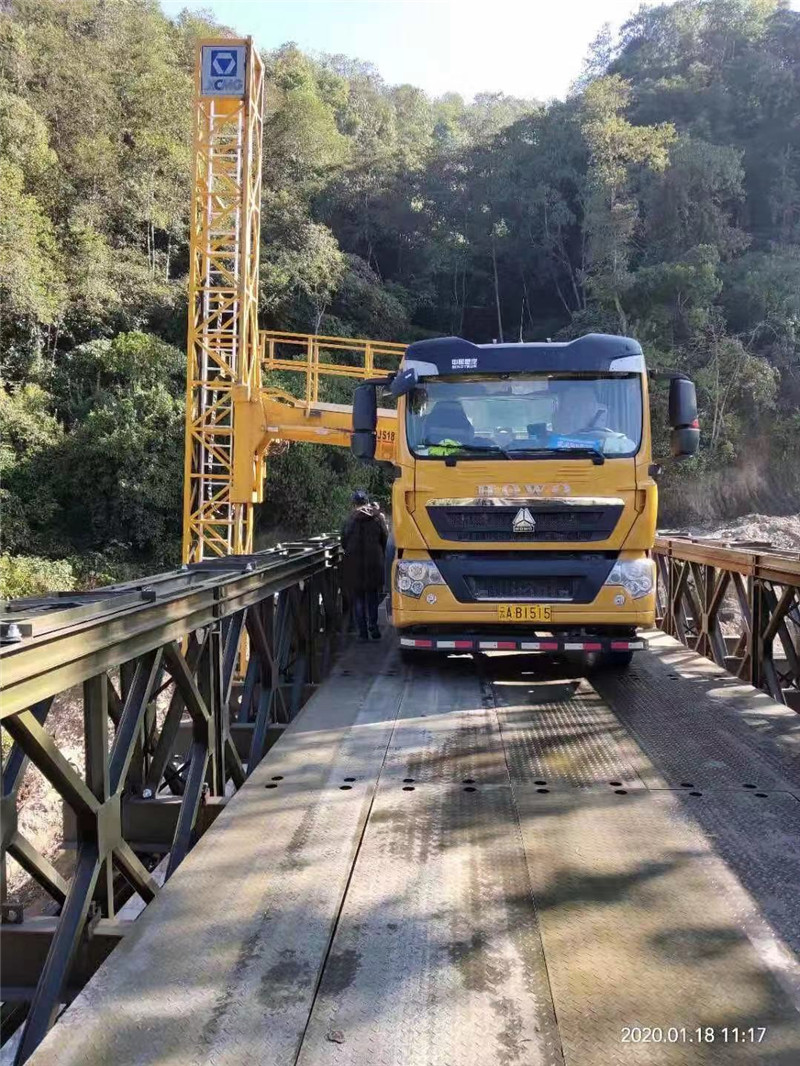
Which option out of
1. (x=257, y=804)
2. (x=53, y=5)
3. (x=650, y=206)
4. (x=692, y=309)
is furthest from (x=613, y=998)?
(x=53, y=5)

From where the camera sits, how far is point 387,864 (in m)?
3.01

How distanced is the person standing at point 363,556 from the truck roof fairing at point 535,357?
6.87 feet

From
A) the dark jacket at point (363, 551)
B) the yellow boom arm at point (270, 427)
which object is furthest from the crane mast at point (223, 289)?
the dark jacket at point (363, 551)

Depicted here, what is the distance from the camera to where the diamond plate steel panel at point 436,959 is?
2006 mm

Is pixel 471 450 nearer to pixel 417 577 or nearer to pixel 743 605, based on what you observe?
pixel 417 577

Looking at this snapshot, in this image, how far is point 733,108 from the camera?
35656 millimetres

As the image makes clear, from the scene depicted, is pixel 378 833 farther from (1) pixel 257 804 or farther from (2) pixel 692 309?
(2) pixel 692 309

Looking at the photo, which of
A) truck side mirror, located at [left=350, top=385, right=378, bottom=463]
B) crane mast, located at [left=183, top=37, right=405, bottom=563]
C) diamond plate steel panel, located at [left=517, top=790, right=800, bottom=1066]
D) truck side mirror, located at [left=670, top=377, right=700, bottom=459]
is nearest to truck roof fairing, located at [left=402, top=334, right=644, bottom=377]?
truck side mirror, located at [left=670, top=377, right=700, bottom=459]

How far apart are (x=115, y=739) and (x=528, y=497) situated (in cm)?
364

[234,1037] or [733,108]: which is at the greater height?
[733,108]

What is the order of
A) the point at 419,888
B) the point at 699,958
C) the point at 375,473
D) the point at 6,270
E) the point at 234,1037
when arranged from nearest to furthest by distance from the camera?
the point at 234,1037 → the point at 699,958 → the point at 419,888 → the point at 6,270 → the point at 375,473

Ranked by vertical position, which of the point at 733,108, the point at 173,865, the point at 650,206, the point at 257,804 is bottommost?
the point at 173,865

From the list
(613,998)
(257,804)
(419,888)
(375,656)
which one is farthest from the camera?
(375,656)

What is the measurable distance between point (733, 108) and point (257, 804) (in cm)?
4150
